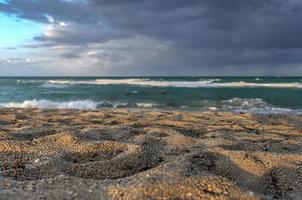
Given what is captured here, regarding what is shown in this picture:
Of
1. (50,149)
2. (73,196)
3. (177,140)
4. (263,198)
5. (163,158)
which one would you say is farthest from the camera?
(177,140)

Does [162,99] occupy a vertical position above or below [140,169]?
below

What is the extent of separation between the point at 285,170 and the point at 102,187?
1.88 metres

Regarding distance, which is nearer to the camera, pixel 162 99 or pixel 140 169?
pixel 140 169

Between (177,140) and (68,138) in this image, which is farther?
(177,140)

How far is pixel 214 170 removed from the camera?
160 inches

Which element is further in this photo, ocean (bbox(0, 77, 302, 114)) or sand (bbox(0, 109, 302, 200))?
ocean (bbox(0, 77, 302, 114))

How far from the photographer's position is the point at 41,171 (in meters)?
3.89

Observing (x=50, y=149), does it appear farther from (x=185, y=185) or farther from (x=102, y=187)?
(x=185, y=185)

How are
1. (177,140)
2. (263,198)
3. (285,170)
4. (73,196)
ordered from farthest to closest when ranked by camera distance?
(177,140)
(285,170)
(263,198)
(73,196)

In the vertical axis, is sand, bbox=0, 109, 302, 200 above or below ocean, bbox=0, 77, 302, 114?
above

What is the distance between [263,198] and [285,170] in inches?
41.5

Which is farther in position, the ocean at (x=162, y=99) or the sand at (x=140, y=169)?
the ocean at (x=162, y=99)

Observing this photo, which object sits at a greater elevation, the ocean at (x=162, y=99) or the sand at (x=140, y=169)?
the sand at (x=140, y=169)

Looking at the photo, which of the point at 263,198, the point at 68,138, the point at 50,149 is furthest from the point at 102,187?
the point at 68,138
